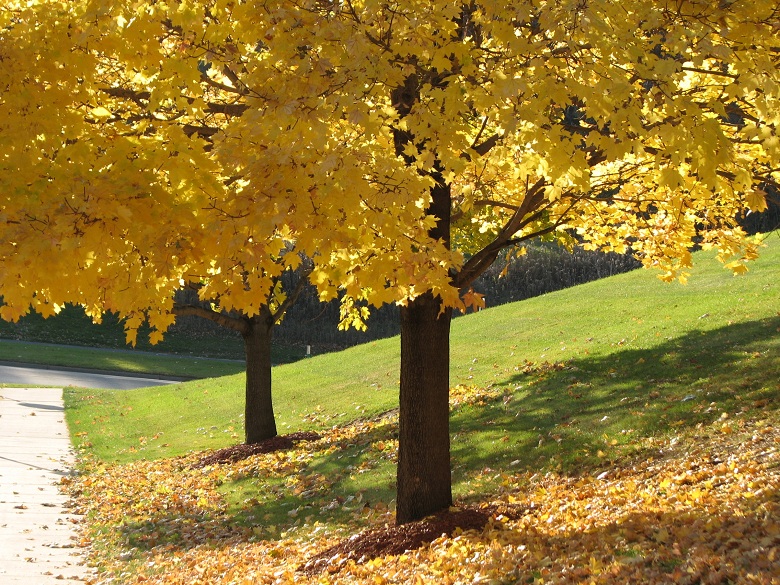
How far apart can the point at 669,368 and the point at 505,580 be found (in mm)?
8281

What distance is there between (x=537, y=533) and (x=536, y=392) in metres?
7.58

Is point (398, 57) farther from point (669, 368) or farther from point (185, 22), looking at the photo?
point (669, 368)

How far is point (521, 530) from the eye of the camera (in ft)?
22.1

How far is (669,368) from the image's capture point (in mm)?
13031

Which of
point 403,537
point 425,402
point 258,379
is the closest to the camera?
point 403,537

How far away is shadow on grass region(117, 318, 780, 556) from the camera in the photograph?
10039 millimetres

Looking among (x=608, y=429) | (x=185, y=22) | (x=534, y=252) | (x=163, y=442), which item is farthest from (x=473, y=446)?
(x=534, y=252)

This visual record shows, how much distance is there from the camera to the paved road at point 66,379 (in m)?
28.9

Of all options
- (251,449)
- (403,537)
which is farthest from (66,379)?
(403,537)

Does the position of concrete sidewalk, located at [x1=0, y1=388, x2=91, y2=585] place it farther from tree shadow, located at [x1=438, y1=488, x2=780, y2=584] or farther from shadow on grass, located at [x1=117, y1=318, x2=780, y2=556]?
tree shadow, located at [x1=438, y1=488, x2=780, y2=584]

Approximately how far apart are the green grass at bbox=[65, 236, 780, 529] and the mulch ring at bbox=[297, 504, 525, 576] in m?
1.64

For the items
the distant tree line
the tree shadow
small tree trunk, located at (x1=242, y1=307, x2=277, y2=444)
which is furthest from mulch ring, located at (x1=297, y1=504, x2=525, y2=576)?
the distant tree line

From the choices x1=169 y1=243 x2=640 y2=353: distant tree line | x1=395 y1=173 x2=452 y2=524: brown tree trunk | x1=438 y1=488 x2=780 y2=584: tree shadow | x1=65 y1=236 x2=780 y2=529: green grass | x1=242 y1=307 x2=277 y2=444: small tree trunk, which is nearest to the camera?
x1=438 y1=488 x2=780 y2=584: tree shadow

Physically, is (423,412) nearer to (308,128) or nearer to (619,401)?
(308,128)
